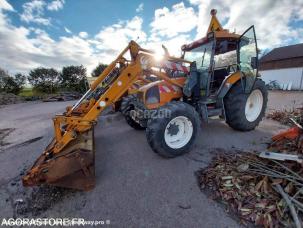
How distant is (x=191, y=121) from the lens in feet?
10.5

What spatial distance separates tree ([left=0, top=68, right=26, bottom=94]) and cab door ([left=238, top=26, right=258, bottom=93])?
30.2m

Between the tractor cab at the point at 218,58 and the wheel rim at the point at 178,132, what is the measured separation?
0.80 m

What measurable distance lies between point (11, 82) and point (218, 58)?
29.8 m

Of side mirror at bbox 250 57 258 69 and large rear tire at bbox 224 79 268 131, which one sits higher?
side mirror at bbox 250 57 258 69

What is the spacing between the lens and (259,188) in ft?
7.03

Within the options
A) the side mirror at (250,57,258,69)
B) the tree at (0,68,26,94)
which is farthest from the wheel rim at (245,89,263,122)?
the tree at (0,68,26,94)

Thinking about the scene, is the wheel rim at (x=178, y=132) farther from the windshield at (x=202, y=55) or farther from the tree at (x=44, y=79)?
the tree at (x=44, y=79)

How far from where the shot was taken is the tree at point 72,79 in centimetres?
2609

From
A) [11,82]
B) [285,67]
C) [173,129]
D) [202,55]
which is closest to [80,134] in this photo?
[173,129]

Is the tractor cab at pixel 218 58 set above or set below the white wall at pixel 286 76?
below

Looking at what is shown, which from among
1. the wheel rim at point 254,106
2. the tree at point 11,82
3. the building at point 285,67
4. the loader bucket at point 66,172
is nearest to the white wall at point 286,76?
the building at point 285,67

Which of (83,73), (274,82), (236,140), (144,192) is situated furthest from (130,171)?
(83,73)

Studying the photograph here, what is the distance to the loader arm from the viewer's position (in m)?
2.15

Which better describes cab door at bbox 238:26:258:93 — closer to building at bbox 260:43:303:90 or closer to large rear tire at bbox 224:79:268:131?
large rear tire at bbox 224:79:268:131
